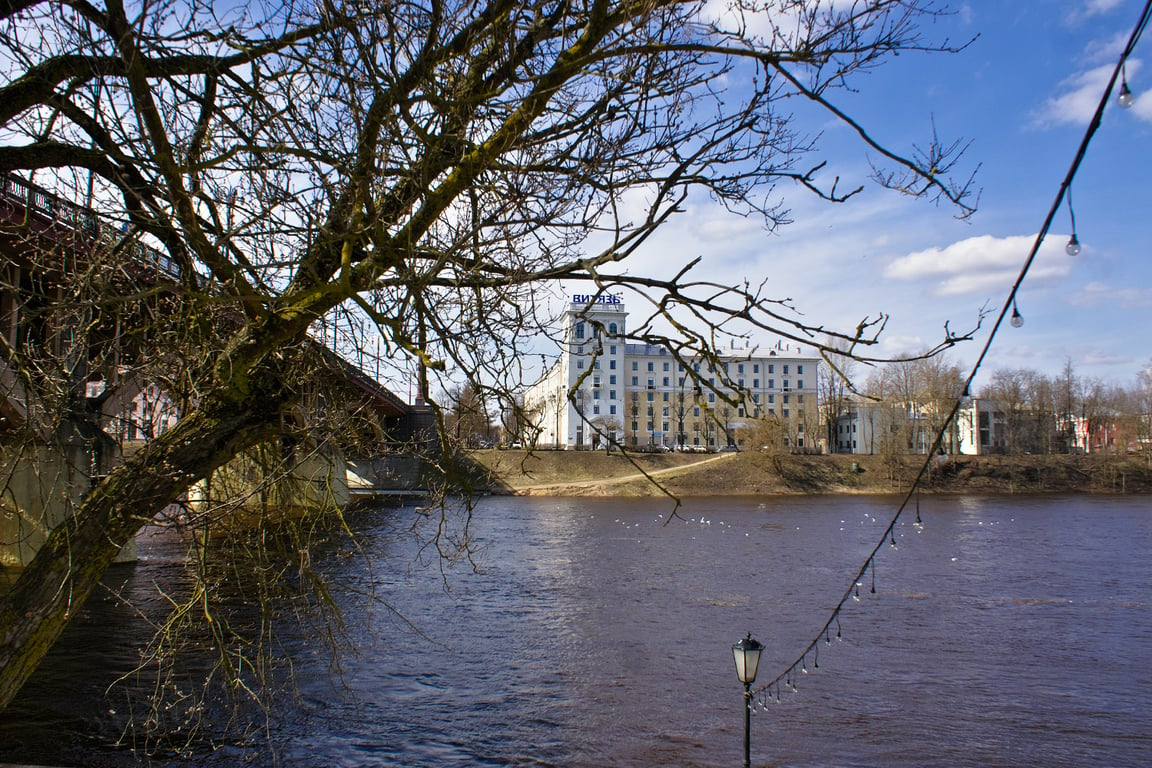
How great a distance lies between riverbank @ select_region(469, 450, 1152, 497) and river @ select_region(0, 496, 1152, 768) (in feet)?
110

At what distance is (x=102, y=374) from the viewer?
221 inches

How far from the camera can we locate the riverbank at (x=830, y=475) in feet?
198

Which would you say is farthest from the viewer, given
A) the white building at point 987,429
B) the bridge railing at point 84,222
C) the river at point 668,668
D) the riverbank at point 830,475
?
the white building at point 987,429

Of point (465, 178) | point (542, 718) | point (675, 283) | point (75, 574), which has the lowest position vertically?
point (542, 718)

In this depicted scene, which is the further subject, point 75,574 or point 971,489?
point 971,489

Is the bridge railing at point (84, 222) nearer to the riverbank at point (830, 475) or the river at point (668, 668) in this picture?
the river at point (668, 668)

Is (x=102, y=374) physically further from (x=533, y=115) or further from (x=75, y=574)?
(x=533, y=115)

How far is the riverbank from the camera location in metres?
60.3

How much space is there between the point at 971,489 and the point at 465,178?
214ft

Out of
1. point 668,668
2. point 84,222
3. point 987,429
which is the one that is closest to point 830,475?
point 987,429

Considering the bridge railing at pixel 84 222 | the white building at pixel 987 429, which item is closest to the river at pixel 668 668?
the bridge railing at pixel 84 222

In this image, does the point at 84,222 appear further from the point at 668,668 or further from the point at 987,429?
the point at 987,429

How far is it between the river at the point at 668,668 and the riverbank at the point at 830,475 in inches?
1324

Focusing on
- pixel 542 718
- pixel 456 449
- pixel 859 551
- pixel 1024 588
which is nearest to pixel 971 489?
pixel 859 551
